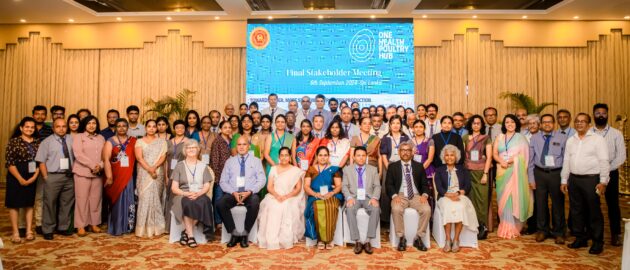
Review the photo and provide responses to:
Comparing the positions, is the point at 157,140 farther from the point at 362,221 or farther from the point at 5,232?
the point at 362,221

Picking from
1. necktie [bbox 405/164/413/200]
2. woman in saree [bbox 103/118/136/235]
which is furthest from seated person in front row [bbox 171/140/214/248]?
necktie [bbox 405/164/413/200]

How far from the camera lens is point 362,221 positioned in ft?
13.9

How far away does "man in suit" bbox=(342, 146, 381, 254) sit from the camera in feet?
14.0

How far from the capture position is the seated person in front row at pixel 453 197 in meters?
4.20

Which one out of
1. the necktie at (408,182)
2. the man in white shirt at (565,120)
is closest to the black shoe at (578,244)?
the man in white shirt at (565,120)

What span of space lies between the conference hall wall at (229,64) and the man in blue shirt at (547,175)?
440 centimetres

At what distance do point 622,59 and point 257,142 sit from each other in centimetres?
883

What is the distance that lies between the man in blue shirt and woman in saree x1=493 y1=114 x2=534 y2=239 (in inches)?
4.5

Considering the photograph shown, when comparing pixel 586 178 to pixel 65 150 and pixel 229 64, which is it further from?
pixel 229 64

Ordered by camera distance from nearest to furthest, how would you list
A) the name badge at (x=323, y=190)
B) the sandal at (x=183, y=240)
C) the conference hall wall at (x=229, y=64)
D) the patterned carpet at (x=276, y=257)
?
the patterned carpet at (x=276, y=257) < the sandal at (x=183, y=240) < the name badge at (x=323, y=190) < the conference hall wall at (x=229, y=64)

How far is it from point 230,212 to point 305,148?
1.21 m

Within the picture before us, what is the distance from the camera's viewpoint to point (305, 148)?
Answer: 502 centimetres

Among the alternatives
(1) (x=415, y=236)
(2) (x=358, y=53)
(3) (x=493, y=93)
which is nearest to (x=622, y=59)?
(3) (x=493, y=93)

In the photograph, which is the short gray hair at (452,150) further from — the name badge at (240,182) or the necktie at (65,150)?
→ the necktie at (65,150)
